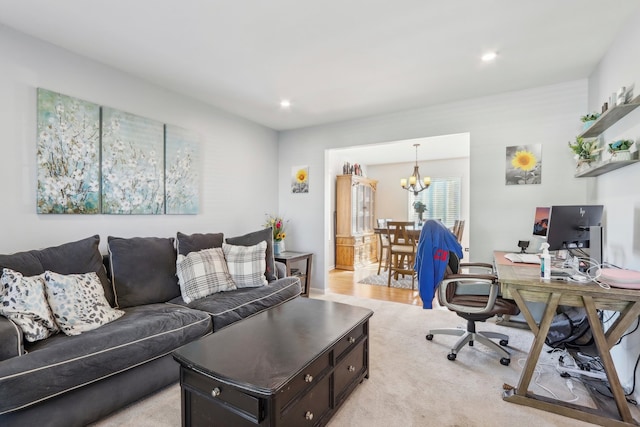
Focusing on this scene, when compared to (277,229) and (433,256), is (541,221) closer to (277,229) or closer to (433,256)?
(433,256)

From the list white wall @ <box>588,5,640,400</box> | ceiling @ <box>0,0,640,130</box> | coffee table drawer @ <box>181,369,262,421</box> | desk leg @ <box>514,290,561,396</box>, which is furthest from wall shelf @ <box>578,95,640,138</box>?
coffee table drawer @ <box>181,369,262,421</box>

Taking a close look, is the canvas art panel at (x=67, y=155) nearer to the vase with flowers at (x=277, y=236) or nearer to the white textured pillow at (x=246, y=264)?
the white textured pillow at (x=246, y=264)

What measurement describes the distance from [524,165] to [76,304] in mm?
4158

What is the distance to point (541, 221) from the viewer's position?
2.97 meters

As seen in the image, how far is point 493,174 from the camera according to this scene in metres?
3.39

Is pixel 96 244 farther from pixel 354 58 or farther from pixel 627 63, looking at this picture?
pixel 627 63

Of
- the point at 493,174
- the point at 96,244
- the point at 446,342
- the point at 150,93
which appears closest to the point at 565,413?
the point at 446,342

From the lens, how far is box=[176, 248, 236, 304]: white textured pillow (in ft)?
8.56

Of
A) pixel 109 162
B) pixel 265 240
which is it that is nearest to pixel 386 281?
pixel 265 240

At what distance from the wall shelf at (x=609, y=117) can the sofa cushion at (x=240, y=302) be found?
2950 mm

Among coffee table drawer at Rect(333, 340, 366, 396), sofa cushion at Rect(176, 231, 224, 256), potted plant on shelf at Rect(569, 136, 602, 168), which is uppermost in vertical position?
potted plant on shelf at Rect(569, 136, 602, 168)

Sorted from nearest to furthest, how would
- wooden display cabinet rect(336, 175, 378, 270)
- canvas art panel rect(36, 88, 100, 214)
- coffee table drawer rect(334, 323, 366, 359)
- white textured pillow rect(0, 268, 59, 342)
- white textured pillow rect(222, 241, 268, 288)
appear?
white textured pillow rect(0, 268, 59, 342)
coffee table drawer rect(334, 323, 366, 359)
canvas art panel rect(36, 88, 100, 214)
white textured pillow rect(222, 241, 268, 288)
wooden display cabinet rect(336, 175, 378, 270)

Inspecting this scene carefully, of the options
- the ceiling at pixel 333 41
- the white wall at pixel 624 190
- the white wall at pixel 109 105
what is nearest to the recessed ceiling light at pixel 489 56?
the ceiling at pixel 333 41

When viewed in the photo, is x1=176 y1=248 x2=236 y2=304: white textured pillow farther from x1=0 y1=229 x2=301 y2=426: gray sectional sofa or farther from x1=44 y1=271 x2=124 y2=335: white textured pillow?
x1=44 y1=271 x2=124 y2=335: white textured pillow
